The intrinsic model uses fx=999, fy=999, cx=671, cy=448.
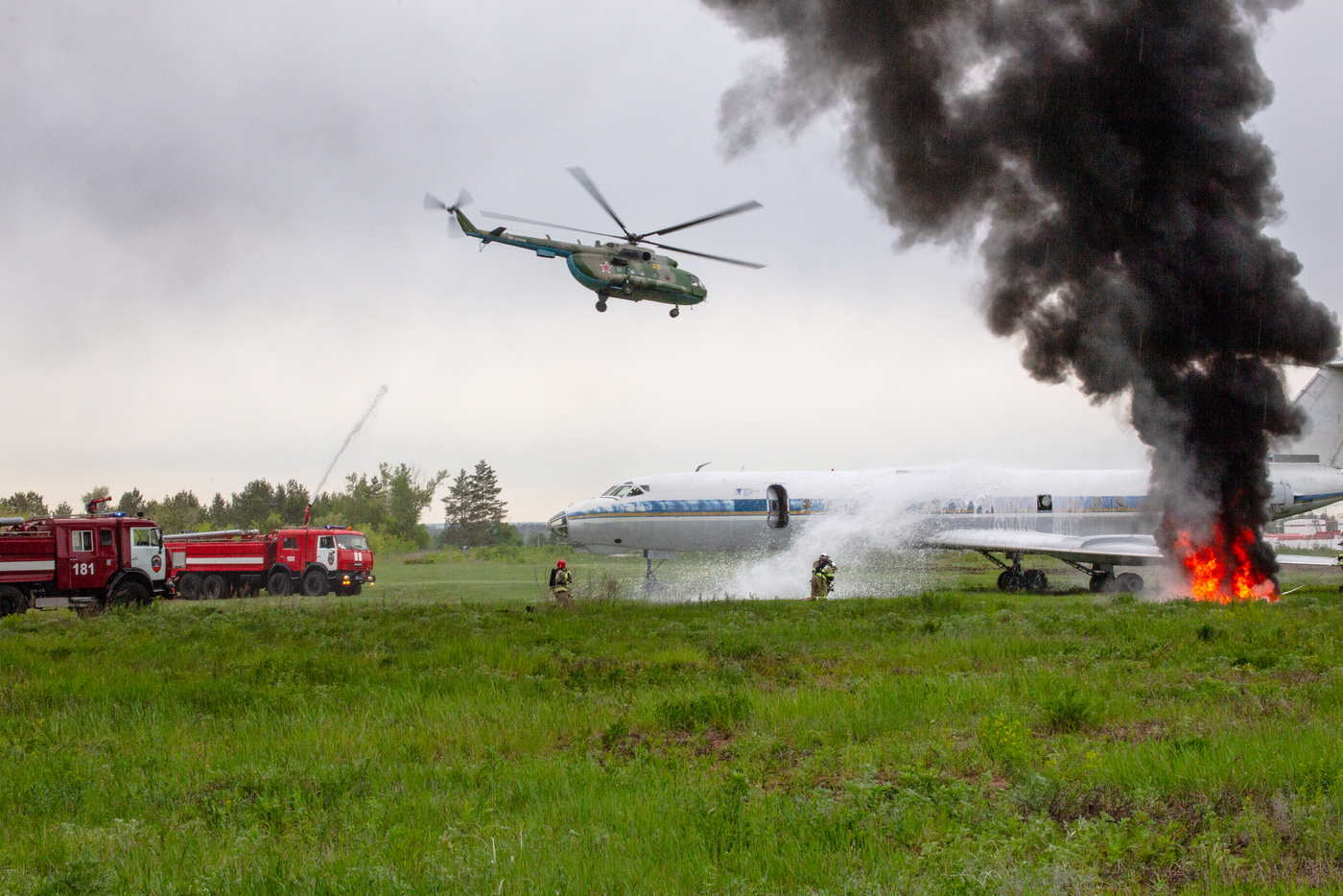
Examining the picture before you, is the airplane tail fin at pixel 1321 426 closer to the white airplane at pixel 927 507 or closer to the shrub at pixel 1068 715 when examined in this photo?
the white airplane at pixel 927 507

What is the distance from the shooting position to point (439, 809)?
7348mm

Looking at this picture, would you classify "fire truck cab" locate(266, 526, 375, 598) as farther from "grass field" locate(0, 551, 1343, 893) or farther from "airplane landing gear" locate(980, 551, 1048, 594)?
"airplane landing gear" locate(980, 551, 1048, 594)

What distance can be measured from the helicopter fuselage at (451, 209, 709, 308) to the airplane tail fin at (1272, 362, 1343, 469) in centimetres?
1998

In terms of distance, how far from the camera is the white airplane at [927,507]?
31484 mm

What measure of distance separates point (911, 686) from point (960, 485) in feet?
74.7

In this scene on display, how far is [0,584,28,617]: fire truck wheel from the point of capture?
2481cm

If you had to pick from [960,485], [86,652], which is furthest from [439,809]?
[960,485]

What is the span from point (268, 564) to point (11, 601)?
33.8ft

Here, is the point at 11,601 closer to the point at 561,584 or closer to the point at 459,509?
the point at 561,584

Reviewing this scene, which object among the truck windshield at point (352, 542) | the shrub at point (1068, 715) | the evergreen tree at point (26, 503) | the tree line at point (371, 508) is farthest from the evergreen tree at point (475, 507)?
the shrub at point (1068, 715)

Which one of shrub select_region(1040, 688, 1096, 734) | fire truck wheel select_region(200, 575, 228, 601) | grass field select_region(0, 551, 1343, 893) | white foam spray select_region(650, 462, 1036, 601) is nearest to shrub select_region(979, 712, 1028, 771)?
grass field select_region(0, 551, 1343, 893)

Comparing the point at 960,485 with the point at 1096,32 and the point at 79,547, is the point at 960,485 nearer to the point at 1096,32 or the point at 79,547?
the point at 1096,32

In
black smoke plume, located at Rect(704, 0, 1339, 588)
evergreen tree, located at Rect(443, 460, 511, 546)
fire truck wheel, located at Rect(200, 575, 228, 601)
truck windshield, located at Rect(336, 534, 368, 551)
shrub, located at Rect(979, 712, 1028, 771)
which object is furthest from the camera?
evergreen tree, located at Rect(443, 460, 511, 546)

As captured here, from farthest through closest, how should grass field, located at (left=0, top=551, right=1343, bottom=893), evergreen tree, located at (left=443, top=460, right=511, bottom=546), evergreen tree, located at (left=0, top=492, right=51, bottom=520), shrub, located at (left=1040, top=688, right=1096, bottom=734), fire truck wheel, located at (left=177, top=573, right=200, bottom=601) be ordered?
evergreen tree, located at (left=443, top=460, right=511, bottom=546)
evergreen tree, located at (left=0, top=492, right=51, bottom=520)
fire truck wheel, located at (left=177, top=573, right=200, bottom=601)
shrub, located at (left=1040, top=688, right=1096, bottom=734)
grass field, located at (left=0, top=551, right=1343, bottom=893)
